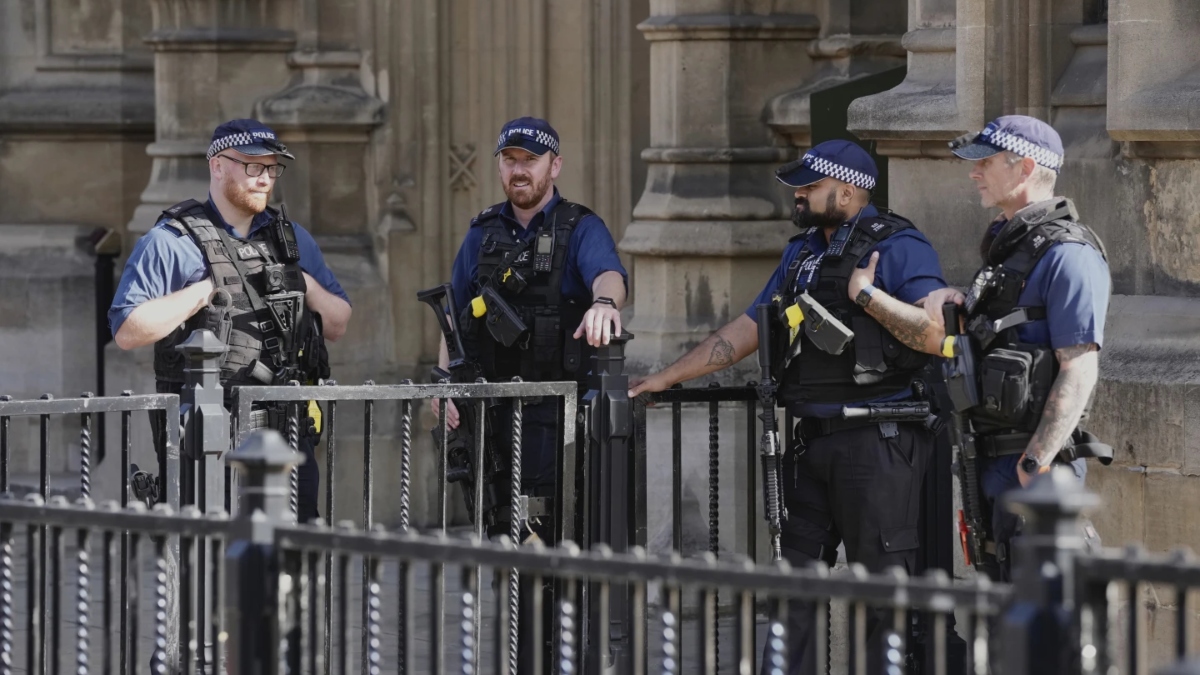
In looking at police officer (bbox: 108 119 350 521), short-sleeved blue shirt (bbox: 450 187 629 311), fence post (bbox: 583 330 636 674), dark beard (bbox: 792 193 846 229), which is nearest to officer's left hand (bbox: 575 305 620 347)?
fence post (bbox: 583 330 636 674)

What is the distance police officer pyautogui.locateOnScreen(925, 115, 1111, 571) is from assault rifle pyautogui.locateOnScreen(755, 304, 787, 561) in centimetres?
78

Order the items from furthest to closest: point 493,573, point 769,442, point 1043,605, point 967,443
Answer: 1. point 769,442
2. point 967,443
3. point 493,573
4. point 1043,605

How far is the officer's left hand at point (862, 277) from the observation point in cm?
613

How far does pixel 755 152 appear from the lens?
356 inches

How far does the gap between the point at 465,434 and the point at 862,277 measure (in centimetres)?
148

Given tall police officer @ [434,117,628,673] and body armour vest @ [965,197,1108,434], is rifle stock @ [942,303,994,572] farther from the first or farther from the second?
tall police officer @ [434,117,628,673]

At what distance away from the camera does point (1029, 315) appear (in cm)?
560

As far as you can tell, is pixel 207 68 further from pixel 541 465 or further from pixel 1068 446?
pixel 1068 446

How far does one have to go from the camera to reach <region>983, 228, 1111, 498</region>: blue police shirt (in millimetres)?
5480

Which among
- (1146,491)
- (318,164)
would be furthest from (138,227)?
(1146,491)

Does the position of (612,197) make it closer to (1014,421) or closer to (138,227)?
(138,227)

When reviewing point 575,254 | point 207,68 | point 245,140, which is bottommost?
point 575,254

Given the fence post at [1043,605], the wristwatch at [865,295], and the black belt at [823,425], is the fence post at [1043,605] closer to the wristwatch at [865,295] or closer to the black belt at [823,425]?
the wristwatch at [865,295]

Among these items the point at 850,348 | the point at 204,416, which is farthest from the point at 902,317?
the point at 204,416
